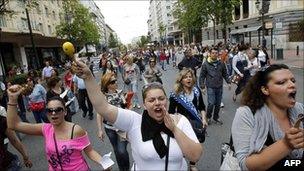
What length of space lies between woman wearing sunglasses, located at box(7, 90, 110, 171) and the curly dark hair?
62.7 inches

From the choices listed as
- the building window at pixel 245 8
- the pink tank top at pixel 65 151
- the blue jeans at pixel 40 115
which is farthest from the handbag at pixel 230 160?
the building window at pixel 245 8

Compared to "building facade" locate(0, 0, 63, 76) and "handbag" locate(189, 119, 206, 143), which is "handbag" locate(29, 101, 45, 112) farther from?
"building facade" locate(0, 0, 63, 76)

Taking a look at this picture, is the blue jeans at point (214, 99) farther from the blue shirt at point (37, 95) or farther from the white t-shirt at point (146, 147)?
the white t-shirt at point (146, 147)

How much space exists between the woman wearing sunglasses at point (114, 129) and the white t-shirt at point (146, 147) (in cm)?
210

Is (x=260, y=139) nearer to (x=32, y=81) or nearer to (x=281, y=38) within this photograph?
(x=32, y=81)

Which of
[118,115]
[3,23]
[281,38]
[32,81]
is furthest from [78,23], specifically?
[118,115]

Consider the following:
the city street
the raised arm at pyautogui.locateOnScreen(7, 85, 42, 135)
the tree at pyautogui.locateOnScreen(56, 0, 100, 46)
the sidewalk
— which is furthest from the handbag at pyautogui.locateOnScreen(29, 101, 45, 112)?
the tree at pyautogui.locateOnScreen(56, 0, 100, 46)

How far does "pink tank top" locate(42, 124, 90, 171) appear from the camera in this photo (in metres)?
3.39

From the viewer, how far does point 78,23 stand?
163ft

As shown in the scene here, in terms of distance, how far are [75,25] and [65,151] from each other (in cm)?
4643

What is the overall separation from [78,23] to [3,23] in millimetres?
19227

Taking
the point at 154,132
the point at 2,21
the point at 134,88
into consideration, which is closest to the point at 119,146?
the point at 154,132

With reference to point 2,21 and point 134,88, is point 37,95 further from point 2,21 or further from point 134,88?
point 2,21

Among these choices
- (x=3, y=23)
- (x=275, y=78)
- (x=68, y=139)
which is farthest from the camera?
Answer: (x=3, y=23)
